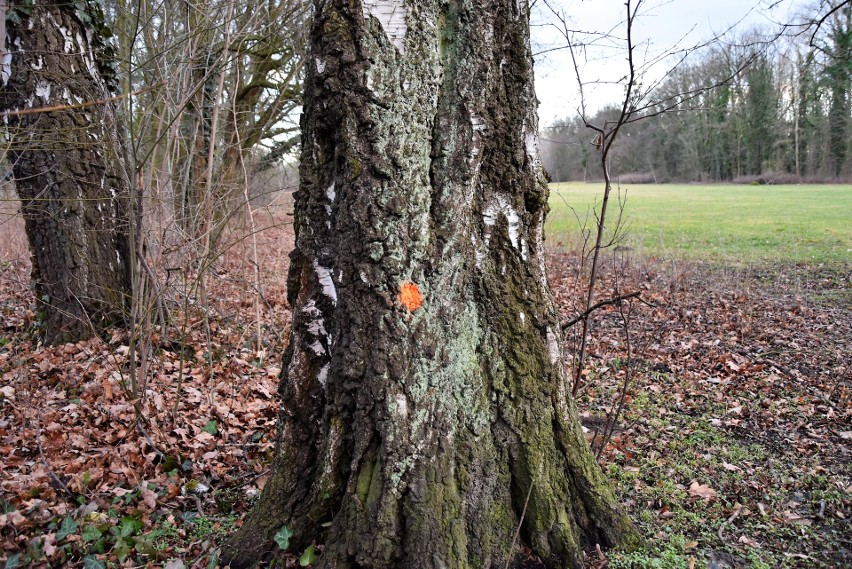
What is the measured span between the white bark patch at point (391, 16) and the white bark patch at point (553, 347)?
1.34 metres

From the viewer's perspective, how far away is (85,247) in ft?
16.4

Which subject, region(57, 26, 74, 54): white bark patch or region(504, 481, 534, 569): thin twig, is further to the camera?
region(57, 26, 74, 54): white bark patch

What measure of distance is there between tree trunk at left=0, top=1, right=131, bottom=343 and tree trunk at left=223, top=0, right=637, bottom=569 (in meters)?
3.21

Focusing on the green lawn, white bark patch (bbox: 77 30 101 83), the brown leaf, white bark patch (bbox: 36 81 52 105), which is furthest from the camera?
the green lawn

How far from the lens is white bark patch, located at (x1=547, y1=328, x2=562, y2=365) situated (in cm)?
236

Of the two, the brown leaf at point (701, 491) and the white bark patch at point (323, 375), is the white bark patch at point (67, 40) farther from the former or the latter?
the brown leaf at point (701, 491)

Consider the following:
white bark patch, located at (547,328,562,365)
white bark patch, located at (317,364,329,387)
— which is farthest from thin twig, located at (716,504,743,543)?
white bark patch, located at (317,364,329,387)

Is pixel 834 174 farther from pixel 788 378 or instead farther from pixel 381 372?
pixel 381 372

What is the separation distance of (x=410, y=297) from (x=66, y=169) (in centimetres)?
442

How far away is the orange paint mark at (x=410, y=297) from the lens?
2.03 m

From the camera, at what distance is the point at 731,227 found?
14.9 meters

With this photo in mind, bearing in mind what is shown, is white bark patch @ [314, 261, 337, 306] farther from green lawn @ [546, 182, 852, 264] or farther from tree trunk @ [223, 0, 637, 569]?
green lawn @ [546, 182, 852, 264]

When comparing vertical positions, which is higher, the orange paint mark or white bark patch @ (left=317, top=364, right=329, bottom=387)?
the orange paint mark

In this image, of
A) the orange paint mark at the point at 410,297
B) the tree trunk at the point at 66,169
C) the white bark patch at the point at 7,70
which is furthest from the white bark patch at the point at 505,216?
the white bark patch at the point at 7,70
